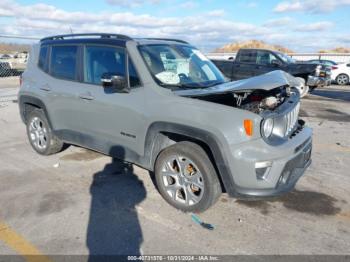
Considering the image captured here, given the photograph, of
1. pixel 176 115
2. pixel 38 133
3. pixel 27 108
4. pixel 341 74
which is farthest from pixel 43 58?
pixel 341 74

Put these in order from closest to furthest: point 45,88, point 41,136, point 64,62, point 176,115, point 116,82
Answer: point 176,115 < point 116,82 < point 64,62 < point 45,88 < point 41,136

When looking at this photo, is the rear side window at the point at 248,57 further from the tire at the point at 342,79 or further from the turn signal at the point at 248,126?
the turn signal at the point at 248,126

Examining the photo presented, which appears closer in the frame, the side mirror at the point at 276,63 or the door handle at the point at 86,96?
the door handle at the point at 86,96

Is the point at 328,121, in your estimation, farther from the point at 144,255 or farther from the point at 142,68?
the point at 144,255

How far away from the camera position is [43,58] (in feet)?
18.0

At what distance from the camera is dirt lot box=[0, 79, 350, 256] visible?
128 inches

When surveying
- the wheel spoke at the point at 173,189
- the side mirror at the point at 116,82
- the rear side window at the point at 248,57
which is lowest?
the wheel spoke at the point at 173,189

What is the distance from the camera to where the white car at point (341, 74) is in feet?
66.6

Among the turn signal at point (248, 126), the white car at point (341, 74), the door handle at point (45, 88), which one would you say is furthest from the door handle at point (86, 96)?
the white car at point (341, 74)

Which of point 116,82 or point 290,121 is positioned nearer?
point 290,121

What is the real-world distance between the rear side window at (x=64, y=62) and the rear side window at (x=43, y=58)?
189 millimetres

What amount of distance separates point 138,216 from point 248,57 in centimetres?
1115

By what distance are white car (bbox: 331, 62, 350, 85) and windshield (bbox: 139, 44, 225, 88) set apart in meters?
18.1

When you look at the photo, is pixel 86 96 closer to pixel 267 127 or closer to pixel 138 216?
pixel 138 216
